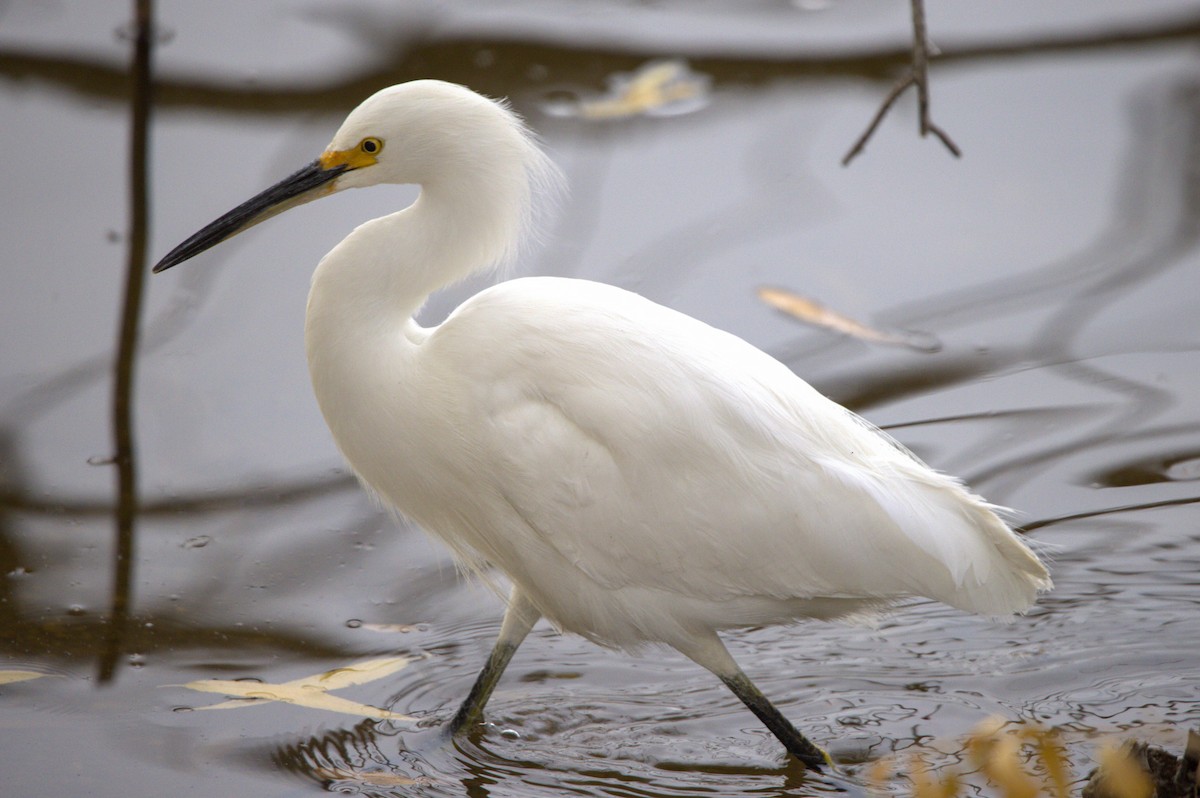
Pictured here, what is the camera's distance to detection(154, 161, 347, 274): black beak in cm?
314

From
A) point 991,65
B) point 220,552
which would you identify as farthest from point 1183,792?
point 991,65

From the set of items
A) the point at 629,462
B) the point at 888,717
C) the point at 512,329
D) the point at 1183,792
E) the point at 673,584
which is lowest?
the point at 888,717

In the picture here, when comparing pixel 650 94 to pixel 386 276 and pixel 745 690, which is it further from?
pixel 745 690

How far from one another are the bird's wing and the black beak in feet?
1.50

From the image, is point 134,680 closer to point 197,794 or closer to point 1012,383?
point 197,794

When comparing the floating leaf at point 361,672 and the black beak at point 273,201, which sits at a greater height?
the black beak at point 273,201

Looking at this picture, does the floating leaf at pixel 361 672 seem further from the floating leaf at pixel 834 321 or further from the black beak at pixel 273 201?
the floating leaf at pixel 834 321

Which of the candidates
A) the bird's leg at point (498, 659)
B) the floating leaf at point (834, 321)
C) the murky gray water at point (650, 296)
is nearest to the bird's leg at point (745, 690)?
the murky gray water at point (650, 296)

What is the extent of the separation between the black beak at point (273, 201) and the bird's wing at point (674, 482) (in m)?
0.46

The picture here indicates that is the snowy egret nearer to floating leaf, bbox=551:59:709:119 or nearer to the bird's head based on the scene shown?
the bird's head

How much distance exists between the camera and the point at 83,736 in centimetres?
340

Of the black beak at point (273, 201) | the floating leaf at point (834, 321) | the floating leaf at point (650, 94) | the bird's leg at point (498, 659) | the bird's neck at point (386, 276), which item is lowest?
the bird's leg at point (498, 659)

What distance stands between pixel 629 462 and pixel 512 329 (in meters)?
0.40

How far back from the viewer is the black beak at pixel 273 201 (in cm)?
314
